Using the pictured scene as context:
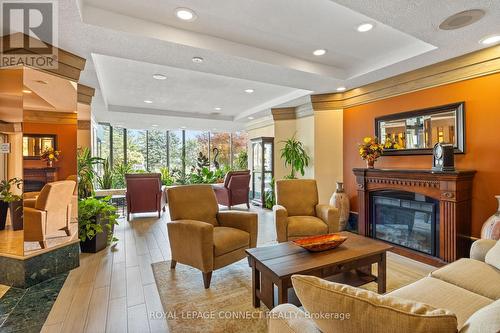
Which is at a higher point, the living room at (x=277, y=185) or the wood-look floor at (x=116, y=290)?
the living room at (x=277, y=185)

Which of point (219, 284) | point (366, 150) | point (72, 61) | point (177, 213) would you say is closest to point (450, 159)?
point (366, 150)

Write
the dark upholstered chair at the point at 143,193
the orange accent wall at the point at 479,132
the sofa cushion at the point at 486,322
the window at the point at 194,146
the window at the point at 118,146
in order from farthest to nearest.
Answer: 1. the window at the point at 194,146
2. the window at the point at 118,146
3. the dark upholstered chair at the point at 143,193
4. the orange accent wall at the point at 479,132
5. the sofa cushion at the point at 486,322

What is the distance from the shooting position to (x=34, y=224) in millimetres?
2613

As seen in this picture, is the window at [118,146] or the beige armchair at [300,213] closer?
the beige armchair at [300,213]

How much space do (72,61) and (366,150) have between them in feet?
13.1

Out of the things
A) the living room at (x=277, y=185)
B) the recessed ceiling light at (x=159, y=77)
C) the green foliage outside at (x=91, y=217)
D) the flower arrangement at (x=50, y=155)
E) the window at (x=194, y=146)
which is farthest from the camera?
the window at (x=194, y=146)

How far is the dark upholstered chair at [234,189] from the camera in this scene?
6.14 metres

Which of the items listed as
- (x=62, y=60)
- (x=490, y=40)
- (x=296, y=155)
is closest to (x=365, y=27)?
(x=490, y=40)

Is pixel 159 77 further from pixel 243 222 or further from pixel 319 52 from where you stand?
pixel 243 222

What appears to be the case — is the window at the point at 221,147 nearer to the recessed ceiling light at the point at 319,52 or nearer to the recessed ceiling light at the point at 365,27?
the recessed ceiling light at the point at 319,52

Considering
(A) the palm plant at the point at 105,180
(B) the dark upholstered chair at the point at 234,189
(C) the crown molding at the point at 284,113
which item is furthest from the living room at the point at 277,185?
(B) the dark upholstered chair at the point at 234,189

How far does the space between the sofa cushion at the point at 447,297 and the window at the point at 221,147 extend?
9127mm

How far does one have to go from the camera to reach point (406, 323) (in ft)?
2.37

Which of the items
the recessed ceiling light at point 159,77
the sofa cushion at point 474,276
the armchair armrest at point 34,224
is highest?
the recessed ceiling light at point 159,77
